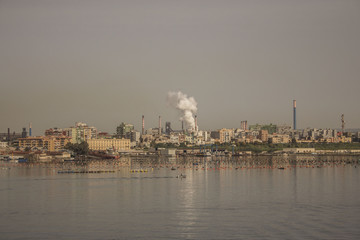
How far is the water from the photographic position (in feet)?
105

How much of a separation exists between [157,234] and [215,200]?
1503 centimetres

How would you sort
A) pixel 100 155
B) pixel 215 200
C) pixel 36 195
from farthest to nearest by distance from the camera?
pixel 100 155
pixel 36 195
pixel 215 200

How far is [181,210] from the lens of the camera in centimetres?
4006

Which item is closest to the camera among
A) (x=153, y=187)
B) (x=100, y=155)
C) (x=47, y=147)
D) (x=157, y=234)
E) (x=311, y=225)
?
(x=157, y=234)

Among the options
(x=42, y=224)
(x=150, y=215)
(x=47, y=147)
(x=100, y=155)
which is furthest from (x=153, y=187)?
(x=47, y=147)

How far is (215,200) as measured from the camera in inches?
1810

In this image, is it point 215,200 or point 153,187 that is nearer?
point 215,200

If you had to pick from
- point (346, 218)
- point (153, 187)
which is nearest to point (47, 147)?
point (153, 187)

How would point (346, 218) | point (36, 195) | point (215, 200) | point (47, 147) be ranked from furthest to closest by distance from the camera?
point (47, 147)
point (36, 195)
point (215, 200)
point (346, 218)

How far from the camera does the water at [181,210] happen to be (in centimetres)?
3206

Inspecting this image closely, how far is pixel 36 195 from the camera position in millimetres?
50219

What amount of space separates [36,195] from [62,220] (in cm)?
1489

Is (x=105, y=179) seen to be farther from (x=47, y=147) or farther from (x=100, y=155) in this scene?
(x=47, y=147)

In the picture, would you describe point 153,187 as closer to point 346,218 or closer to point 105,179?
point 105,179
